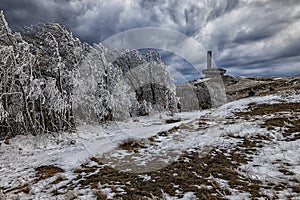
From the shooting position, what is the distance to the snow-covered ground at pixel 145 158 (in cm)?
525

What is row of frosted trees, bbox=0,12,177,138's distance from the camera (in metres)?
10.8

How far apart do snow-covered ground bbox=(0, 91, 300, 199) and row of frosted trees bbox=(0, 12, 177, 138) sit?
1.51 meters

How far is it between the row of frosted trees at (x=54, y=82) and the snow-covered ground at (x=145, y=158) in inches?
59.6

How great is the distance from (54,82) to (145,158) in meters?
8.09

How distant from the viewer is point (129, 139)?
10.6 metres

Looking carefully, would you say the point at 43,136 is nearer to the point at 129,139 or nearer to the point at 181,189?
the point at 129,139

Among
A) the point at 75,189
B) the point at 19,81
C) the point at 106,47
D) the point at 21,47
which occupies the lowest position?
the point at 75,189

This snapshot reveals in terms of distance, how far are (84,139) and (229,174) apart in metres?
9.07

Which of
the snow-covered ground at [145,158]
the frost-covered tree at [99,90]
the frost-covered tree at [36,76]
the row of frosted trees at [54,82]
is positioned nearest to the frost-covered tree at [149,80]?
the row of frosted trees at [54,82]

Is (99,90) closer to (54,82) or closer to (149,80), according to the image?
(54,82)

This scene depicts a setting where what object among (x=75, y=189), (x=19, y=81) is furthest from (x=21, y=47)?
(x=75, y=189)

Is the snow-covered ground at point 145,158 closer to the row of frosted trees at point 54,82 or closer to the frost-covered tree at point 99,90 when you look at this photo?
the row of frosted trees at point 54,82

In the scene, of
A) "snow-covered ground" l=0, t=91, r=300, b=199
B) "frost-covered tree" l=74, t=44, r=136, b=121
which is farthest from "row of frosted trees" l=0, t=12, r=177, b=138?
"snow-covered ground" l=0, t=91, r=300, b=199

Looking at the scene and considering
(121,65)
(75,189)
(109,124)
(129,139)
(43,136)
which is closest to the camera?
(75,189)
